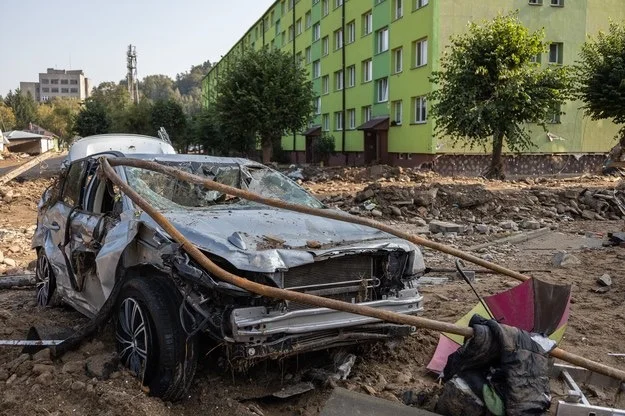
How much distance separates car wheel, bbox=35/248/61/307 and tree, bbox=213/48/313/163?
2398 cm

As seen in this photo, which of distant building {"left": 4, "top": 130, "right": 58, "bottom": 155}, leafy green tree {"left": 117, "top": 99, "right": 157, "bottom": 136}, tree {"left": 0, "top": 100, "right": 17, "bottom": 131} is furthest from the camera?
tree {"left": 0, "top": 100, "right": 17, "bottom": 131}

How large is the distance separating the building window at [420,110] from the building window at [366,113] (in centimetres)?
627

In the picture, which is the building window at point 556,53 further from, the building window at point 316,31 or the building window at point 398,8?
the building window at point 316,31

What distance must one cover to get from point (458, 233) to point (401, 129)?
64.0 ft

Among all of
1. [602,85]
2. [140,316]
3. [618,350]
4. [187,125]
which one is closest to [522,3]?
[602,85]

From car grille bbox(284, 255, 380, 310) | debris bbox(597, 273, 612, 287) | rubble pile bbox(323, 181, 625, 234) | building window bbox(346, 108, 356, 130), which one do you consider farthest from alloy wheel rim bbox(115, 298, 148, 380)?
building window bbox(346, 108, 356, 130)

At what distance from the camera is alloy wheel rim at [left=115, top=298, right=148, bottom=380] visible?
3.91 m

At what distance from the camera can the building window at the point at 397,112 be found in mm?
31578

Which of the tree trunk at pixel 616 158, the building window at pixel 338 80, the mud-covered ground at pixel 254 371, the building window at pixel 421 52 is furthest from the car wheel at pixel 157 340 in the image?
the building window at pixel 338 80

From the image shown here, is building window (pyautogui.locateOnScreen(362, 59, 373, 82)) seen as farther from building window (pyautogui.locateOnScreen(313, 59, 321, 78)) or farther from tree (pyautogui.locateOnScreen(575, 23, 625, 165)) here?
tree (pyautogui.locateOnScreen(575, 23, 625, 165))

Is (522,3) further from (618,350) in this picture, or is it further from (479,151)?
(618,350)

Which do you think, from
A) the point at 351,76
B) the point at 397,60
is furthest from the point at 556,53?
the point at 351,76

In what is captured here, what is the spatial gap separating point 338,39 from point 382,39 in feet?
25.1

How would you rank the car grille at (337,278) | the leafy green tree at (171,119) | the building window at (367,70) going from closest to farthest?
the car grille at (337,278), the building window at (367,70), the leafy green tree at (171,119)
